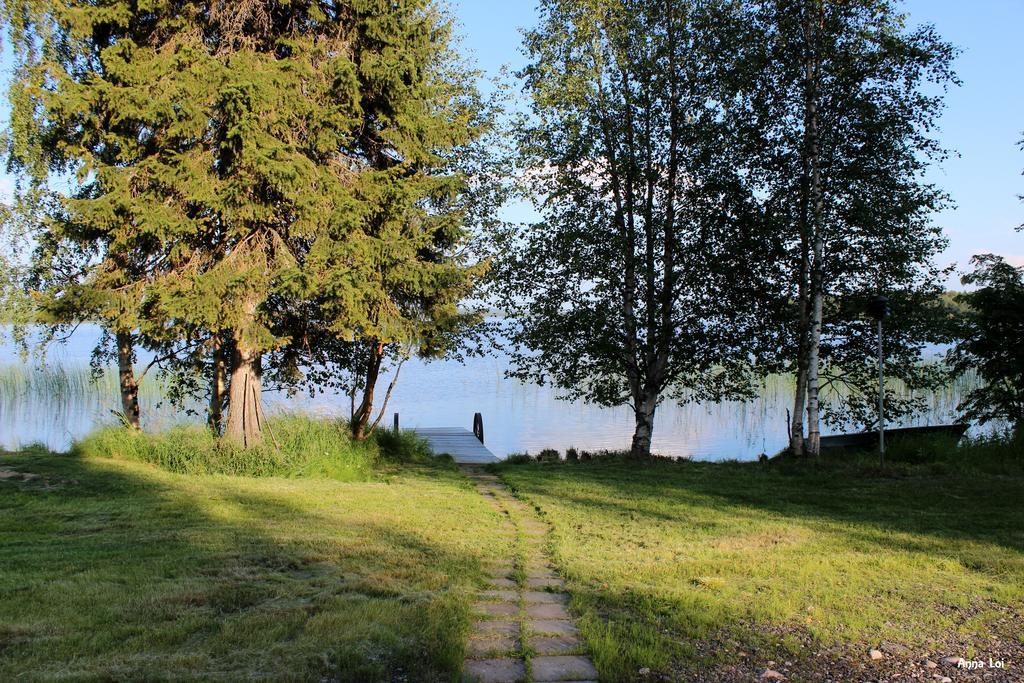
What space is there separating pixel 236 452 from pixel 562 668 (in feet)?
24.5

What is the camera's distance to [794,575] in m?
4.98

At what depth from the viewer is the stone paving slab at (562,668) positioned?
10.9 feet

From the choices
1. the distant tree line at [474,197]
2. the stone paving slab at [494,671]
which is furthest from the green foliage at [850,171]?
the stone paving slab at [494,671]

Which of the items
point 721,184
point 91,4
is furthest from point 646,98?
point 91,4

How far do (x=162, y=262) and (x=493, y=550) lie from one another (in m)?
7.30

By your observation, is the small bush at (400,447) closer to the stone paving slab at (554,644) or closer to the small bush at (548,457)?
the small bush at (548,457)

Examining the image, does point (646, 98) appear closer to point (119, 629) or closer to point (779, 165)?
point (779, 165)

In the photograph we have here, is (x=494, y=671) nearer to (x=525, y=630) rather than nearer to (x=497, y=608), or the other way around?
(x=525, y=630)

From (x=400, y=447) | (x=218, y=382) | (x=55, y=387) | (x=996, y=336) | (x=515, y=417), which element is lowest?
(x=515, y=417)

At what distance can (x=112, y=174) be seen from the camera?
915 centimetres

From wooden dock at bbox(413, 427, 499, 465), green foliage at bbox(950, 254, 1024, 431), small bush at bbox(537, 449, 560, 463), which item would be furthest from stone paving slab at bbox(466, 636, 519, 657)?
green foliage at bbox(950, 254, 1024, 431)

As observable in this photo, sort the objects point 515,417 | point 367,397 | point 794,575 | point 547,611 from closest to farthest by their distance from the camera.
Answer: point 547,611, point 794,575, point 367,397, point 515,417

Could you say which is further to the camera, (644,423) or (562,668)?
(644,423)

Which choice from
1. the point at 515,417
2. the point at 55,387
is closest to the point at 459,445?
the point at 515,417
